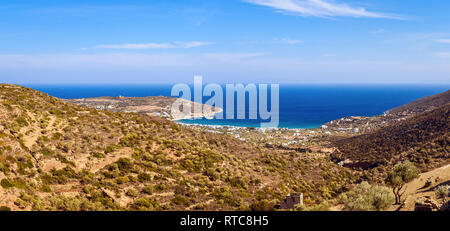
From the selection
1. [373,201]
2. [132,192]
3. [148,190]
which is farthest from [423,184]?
[132,192]

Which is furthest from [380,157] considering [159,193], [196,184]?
[159,193]

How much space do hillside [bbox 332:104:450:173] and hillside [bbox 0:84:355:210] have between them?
7259mm

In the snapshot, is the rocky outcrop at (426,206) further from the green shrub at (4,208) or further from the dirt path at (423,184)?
the green shrub at (4,208)

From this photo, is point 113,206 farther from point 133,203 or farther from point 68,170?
point 68,170

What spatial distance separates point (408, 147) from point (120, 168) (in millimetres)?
33623

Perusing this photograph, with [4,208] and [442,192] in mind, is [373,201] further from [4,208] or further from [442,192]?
[4,208]

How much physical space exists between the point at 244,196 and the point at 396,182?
9.26 meters


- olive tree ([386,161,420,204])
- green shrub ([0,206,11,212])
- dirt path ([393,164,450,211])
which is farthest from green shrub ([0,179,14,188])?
dirt path ([393,164,450,211])

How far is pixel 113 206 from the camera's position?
12.7 m

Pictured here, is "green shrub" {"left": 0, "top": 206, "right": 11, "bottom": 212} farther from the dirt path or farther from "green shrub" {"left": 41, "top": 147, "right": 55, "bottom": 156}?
the dirt path

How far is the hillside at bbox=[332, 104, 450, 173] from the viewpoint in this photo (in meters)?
28.4

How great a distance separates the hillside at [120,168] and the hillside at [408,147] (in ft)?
23.8

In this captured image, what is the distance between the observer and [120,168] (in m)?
16.5

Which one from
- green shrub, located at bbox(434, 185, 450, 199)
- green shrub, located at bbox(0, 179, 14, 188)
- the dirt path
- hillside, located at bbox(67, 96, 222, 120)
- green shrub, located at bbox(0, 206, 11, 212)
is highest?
hillside, located at bbox(67, 96, 222, 120)
